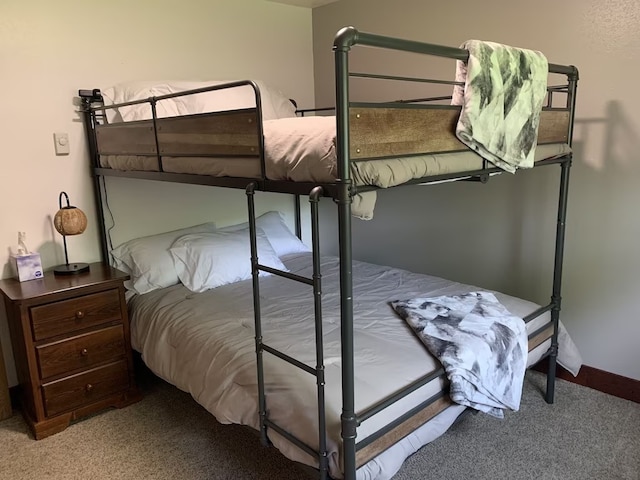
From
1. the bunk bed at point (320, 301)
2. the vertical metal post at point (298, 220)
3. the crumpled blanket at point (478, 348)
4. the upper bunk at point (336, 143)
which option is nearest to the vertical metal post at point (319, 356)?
the bunk bed at point (320, 301)

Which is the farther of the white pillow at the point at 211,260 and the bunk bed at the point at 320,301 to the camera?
the white pillow at the point at 211,260

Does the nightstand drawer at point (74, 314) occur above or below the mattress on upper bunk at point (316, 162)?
below

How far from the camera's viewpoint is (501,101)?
5.49 feet

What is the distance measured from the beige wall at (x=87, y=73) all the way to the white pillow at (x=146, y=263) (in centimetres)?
14

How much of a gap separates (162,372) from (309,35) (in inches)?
95.9

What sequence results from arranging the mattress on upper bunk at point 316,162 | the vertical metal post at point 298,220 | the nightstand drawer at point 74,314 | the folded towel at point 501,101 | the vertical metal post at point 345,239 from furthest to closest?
1. the vertical metal post at point 298,220
2. the nightstand drawer at point 74,314
3. the folded towel at point 501,101
4. the mattress on upper bunk at point 316,162
5. the vertical metal post at point 345,239

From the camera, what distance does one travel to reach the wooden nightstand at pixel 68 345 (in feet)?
7.39

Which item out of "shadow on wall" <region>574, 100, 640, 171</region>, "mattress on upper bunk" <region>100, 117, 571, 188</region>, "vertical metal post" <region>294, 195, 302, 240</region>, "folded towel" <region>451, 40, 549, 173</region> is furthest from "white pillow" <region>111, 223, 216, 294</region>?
"shadow on wall" <region>574, 100, 640, 171</region>

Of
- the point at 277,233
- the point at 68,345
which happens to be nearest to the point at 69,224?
the point at 68,345

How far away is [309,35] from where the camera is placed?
353 cm

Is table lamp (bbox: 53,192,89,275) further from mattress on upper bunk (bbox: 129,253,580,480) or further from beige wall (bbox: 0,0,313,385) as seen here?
mattress on upper bunk (bbox: 129,253,580,480)

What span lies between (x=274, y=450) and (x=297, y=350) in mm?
561

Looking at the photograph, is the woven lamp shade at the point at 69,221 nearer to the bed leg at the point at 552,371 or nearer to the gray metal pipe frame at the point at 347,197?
the gray metal pipe frame at the point at 347,197

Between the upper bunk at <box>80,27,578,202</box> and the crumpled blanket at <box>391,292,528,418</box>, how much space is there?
587 mm
